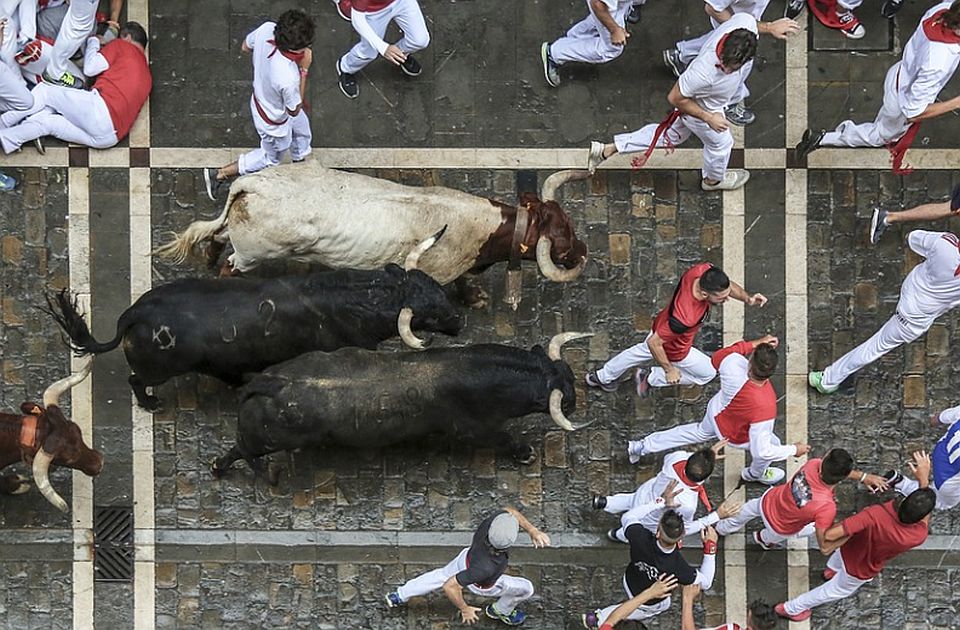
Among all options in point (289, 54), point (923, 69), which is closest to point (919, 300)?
point (923, 69)

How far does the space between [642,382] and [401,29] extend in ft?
14.6

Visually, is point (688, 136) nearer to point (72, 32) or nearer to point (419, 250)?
point (419, 250)

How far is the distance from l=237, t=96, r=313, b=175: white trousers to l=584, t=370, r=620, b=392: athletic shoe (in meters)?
3.79

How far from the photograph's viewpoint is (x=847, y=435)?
12875 millimetres

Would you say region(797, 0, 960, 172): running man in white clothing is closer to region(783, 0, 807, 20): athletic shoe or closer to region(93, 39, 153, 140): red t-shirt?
region(783, 0, 807, 20): athletic shoe

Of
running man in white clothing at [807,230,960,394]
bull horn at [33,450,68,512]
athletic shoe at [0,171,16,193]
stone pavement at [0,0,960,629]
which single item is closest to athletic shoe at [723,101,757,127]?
stone pavement at [0,0,960,629]

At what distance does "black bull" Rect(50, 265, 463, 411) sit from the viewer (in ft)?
36.9

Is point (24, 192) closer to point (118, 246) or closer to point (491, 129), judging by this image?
point (118, 246)

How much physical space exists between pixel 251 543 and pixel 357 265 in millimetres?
3290

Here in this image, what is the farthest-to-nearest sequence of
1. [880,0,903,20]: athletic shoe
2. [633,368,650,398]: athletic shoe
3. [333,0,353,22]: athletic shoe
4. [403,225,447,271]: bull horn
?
[880,0,903,20]: athletic shoe
[633,368,650,398]: athletic shoe
[333,0,353,22]: athletic shoe
[403,225,447,271]: bull horn

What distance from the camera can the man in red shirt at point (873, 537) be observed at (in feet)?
34.0

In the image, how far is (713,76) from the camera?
1088cm

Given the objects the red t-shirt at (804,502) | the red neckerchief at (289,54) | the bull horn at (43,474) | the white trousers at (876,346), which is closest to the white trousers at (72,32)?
the red neckerchief at (289,54)

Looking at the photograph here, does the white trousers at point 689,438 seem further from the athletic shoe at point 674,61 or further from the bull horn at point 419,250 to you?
A: the athletic shoe at point 674,61
